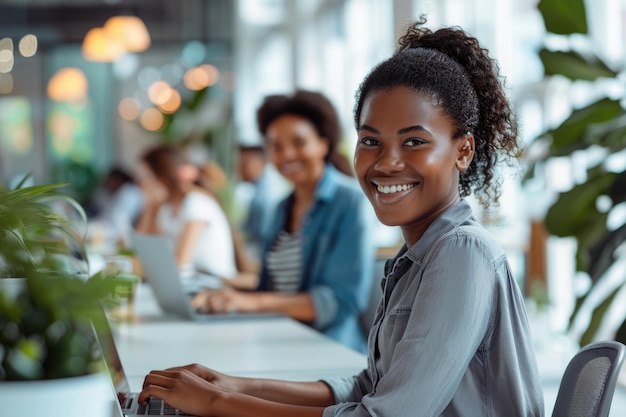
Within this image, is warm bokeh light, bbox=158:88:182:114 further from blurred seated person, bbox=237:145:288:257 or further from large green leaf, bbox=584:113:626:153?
large green leaf, bbox=584:113:626:153

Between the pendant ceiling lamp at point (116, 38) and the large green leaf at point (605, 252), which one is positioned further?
the pendant ceiling lamp at point (116, 38)

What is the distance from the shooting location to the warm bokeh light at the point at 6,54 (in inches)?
484

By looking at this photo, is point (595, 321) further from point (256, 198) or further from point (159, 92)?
point (159, 92)

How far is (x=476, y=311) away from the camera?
3.81 feet

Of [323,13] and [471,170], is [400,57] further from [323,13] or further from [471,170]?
[323,13]

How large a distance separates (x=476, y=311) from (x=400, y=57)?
0.40 m

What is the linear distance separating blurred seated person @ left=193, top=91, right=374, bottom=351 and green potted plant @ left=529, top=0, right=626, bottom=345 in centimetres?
62

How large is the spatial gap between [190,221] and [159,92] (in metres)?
8.14

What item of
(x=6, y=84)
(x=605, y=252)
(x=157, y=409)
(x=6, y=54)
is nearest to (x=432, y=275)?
(x=157, y=409)

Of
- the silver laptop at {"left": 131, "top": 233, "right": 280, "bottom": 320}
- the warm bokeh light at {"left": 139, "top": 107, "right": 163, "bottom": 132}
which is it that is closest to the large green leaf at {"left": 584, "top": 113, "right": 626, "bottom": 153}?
the silver laptop at {"left": 131, "top": 233, "right": 280, "bottom": 320}

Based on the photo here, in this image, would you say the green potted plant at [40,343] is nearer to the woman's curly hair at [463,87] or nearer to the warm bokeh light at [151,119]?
the woman's curly hair at [463,87]

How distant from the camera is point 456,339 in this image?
114cm

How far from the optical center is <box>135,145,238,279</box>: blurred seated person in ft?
15.0

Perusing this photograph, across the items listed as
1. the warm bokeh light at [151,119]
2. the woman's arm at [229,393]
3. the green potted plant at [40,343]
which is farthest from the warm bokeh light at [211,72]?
the green potted plant at [40,343]
